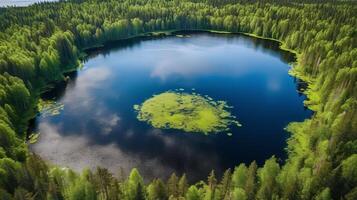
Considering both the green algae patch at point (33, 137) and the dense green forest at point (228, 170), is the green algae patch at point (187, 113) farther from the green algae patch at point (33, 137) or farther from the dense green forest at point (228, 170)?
the green algae patch at point (33, 137)

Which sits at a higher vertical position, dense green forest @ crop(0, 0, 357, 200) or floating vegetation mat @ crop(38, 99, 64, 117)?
dense green forest @ crop(0, 0, 357, 200)

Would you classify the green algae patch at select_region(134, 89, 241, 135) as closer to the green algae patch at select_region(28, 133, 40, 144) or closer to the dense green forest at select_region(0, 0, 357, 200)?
the dense green forest at select_region(0, 0, 357, 200)

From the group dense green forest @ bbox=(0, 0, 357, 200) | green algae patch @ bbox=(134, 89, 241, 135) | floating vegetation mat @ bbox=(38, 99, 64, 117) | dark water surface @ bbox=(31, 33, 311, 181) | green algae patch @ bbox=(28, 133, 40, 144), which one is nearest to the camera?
dense green forest @ bbox=(0, 0, 357, 200)

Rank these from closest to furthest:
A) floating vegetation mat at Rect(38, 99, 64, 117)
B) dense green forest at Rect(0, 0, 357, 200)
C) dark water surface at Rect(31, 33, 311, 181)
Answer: dense green forest at Rect(0, 0, 357, 200) < dark water surface at Rect(31, 33, 311, 181) < floating vegetation mat at Rect(38, 99, 64, 117)

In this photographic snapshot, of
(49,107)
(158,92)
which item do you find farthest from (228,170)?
(49,107)

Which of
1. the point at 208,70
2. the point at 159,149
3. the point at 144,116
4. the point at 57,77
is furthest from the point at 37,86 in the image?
the point at 208,70

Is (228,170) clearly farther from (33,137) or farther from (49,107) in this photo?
→ (49,107)

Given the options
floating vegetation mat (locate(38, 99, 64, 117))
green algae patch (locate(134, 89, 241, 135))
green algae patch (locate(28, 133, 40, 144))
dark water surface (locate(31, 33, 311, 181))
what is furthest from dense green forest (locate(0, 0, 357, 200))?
green algae patch (locate(134, 89, 241, 135))
